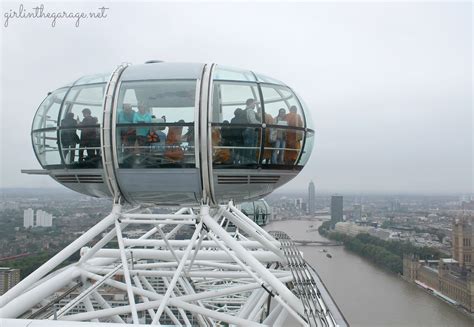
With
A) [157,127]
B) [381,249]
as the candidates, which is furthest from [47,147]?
[381,249]

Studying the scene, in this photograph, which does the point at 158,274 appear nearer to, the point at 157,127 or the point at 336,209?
the point at 157,127

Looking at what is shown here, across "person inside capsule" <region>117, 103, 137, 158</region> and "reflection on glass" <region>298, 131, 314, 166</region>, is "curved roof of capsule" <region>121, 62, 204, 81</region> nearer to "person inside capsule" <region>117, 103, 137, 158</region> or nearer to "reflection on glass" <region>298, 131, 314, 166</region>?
"person inside capsule" <region>117, 103, 137, 158</region>

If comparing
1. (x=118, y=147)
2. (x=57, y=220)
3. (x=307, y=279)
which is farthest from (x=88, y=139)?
(x=57, y=220)

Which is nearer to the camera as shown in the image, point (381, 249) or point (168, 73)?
point (168, 73)

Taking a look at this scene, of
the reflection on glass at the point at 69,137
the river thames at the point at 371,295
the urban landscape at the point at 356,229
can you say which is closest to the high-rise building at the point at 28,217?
the urban landscape at the point at 356,229

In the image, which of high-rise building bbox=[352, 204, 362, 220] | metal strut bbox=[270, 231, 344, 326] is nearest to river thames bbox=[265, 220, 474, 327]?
high-rise building bbox=[352, 204, 362, 220]

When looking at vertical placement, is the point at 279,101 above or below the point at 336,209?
above

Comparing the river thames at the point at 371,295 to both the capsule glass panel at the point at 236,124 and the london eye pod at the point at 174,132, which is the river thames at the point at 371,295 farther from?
the capsule glass panel at the point at 236,124

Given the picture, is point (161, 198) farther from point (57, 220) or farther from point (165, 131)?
point (57, 220)
